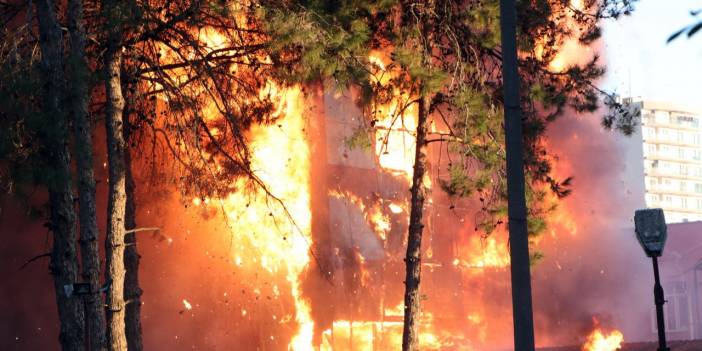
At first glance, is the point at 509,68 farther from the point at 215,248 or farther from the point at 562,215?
the point at 562,215

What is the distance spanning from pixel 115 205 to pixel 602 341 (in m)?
27.9

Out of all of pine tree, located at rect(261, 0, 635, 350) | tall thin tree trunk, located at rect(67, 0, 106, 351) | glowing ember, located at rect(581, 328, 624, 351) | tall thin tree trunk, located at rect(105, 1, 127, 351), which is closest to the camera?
tall thin tree trunk, located at rect(67, 0, 106, 351)

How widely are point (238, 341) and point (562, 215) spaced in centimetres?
1960

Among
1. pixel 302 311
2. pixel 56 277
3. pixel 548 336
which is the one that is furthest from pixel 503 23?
pixel 548 336

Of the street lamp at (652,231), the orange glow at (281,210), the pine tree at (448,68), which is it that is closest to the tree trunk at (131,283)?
the pine tree at (448,68)

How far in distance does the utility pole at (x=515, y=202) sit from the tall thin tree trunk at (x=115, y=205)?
8191mm

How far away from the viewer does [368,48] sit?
17844 millimetres

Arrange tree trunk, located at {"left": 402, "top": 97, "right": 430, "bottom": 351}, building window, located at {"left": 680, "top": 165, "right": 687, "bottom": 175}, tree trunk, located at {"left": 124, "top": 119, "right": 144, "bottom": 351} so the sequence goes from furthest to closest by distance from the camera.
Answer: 1. building window, located at {"left": 680, "top": 165, "right": 687, "bottom": 175}
2. tree trunk, located at {"left": 124, "top": 119, "right": 144, "bottom": 351}
3. tree trunk, located at {"left": 402, "top": 97, "right": 430, "bottom": 351}

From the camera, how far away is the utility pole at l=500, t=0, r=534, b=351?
9.38 metres

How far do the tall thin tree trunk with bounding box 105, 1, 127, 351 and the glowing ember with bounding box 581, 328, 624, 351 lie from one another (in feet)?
81.3

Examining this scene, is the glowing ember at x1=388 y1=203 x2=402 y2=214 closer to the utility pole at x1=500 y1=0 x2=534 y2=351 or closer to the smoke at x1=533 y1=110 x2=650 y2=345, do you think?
the smoke at x1=533 y1=110 x2=650 y2=345

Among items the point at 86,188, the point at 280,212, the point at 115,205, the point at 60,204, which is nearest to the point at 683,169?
the point at 280,212

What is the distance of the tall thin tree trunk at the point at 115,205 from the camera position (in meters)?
16.2

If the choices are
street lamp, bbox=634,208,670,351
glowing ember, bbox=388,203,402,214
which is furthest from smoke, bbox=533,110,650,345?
street lamp, bbox=634,208,670,351
